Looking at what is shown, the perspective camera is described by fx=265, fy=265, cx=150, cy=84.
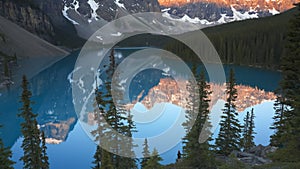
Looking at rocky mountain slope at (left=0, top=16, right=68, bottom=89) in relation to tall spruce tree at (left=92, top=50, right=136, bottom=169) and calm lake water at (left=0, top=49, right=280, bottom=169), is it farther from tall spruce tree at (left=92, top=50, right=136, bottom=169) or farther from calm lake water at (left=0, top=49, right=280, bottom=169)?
tall spruce tree at (left=92, top=50, right=136, bottom=169)

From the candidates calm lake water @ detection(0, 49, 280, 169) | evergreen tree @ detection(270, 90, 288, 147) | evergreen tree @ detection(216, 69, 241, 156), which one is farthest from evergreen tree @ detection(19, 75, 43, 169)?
evergreen tree @ detection(270, 90, 288, 147)

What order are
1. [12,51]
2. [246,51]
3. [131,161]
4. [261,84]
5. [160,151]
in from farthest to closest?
[12,51] < [246,51] < [261,84] < [160,151] < [131,161]

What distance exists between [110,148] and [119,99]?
3340 mm

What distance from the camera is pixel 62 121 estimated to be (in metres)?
44.8

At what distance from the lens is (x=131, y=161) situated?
19047 mm

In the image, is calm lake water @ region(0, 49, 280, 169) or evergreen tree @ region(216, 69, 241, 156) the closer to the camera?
evergreen tree @ region(216, 69, 241, 156)

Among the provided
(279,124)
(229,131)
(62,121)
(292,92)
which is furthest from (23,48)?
(292,92)

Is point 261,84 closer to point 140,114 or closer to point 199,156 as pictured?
point 140,114

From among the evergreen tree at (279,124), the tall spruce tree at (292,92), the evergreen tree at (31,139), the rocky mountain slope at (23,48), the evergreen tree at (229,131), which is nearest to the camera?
the tall spruce tree at (292,92)

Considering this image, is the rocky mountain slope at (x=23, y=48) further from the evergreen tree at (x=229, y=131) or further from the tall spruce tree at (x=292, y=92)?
the tall spruce tree at (x=292, y=92)

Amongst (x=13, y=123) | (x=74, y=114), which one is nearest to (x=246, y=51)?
(x=74, y=114)

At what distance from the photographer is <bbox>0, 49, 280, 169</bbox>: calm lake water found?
29.2 meters

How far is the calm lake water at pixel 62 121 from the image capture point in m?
Result: 29.2

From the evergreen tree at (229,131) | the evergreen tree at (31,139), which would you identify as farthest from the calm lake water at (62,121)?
the evergreen tree at (31,139)
